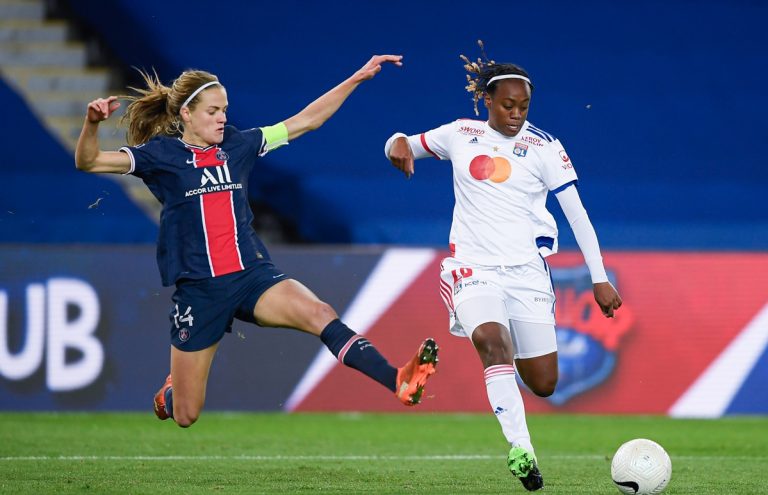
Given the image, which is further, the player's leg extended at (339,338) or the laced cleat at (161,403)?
the laced cleat at (161,403)

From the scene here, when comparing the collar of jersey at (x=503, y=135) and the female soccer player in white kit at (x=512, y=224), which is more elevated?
the collar of jersey at (x=503, y=135)

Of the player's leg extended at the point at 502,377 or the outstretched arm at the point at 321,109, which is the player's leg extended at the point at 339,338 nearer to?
the player's leg extended at the point at 502,377

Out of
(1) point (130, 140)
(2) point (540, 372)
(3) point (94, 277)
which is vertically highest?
(1) point (130, 140)

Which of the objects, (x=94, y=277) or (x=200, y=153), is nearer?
(x=200, y=153)

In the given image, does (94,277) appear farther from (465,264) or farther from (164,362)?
(465,264)

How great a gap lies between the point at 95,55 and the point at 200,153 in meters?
8.68

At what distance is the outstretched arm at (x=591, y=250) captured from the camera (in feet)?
20.3

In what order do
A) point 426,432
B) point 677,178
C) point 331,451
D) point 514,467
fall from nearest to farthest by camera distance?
point 514,467 < point 331,451 < point 426,432 < point 677,178

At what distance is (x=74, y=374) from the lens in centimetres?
1058

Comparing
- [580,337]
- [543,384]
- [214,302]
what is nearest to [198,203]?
[214,302]

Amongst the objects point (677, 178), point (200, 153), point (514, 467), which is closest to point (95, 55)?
point (677, 178)

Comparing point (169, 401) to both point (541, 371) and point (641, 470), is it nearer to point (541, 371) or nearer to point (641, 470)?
point (541, 371)

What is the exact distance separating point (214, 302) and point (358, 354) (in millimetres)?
875

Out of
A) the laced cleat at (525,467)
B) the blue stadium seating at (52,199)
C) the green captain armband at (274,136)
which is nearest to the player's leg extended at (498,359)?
the laced cleat at (525,467)
